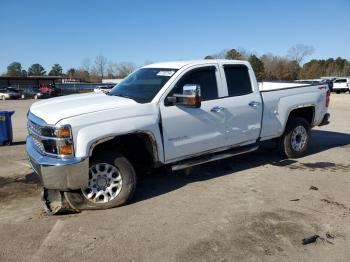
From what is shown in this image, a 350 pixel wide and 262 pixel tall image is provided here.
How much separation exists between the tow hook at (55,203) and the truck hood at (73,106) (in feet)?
3.50

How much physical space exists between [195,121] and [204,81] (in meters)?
0.77

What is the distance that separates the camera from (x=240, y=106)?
262 inches

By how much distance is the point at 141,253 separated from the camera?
407cm

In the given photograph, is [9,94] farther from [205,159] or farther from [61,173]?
[61,173]

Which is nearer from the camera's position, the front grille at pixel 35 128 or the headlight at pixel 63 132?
the headlight at pixel 63 132

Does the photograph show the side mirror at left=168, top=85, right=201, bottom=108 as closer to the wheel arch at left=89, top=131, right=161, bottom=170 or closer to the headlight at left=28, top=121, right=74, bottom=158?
the wheel arch at left=89, top=131, right=161, bottom=170

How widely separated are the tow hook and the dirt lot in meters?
0.14

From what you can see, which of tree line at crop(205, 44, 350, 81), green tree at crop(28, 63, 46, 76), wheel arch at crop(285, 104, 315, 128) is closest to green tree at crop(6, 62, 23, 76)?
green tree at crop(28, 63, 46, 76)

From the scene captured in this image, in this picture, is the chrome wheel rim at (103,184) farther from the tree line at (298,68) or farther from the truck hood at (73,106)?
the tree line at (298,68)

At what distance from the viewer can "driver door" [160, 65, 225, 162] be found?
18.9ft

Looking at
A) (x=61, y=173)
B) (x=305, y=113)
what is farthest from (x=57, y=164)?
(x=305, y=113)

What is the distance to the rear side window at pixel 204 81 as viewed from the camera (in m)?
6.18

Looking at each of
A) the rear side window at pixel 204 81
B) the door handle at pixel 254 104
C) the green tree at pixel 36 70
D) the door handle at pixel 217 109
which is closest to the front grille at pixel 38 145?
the rear side window at pixel 204 81

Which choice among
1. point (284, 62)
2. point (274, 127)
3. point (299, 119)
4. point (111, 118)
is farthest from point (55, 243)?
point (284, 62)
